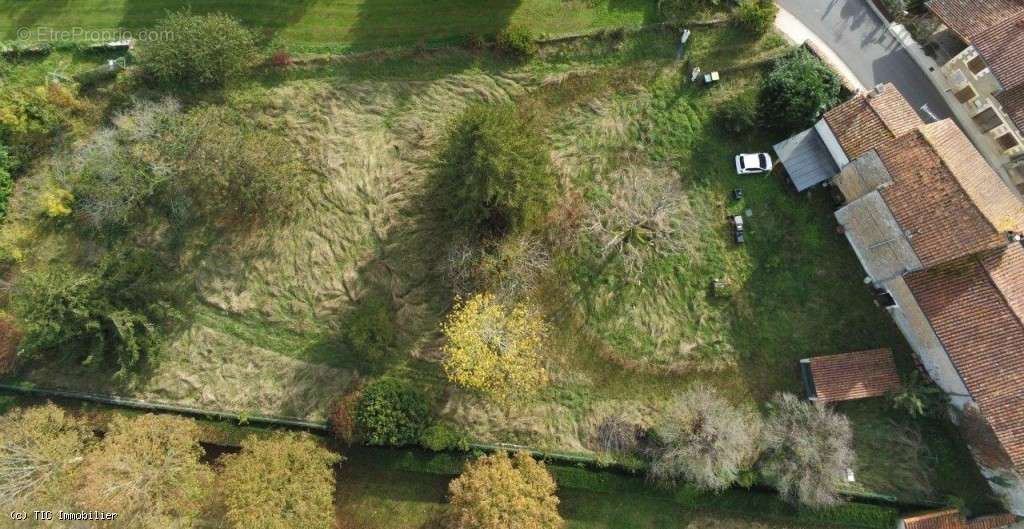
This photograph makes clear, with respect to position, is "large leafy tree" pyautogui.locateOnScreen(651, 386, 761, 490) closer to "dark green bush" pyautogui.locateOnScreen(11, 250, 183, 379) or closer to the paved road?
the paved road

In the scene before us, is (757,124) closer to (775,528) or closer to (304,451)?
(775,528)

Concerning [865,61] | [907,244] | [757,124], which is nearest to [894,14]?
[865,61]

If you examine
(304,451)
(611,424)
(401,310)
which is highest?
(401,310)

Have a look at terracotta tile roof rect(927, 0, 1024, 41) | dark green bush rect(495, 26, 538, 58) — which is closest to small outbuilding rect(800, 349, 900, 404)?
terracotta tile roof rect(927, 0, 1024, 41)

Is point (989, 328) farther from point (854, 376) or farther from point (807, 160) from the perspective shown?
point (807, 160)

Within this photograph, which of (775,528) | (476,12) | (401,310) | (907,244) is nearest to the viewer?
(907,244)

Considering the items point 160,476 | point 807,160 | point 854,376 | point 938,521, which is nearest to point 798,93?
point 807,160
